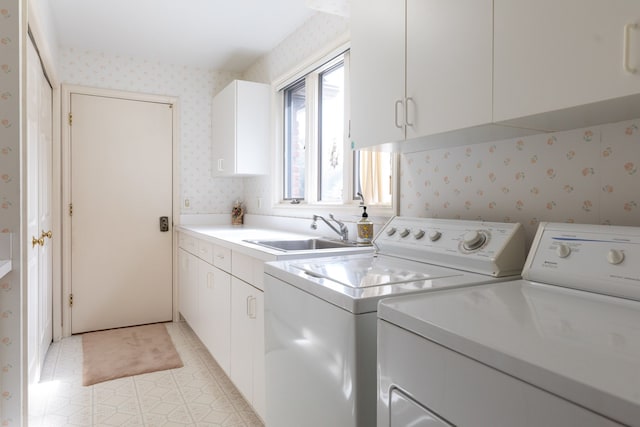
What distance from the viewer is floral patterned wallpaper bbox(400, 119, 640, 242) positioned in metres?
1.16

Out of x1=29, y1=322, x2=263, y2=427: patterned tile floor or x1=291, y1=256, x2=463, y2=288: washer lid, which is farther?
x1=29, y1=322, x2=263, y2=427: patterned tile floor

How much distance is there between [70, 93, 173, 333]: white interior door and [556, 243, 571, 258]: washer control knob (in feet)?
11.1

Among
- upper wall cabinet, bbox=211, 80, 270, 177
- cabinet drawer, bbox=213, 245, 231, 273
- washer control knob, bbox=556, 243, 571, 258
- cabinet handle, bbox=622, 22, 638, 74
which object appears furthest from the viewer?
upper wall cabinet, bbox=211, 80, 270, 177

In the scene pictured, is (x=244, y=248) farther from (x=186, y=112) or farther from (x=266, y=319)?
(x=186, y=112)

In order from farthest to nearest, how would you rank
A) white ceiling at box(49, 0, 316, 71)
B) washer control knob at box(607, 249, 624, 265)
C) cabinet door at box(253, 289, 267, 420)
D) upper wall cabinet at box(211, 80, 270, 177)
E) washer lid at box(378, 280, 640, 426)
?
upper wall cabinet at box(211, 80, 270, 177) < white ceiling at box(49, 0, 316, 71) < cabinet door at box(253, 289, 267, 420) < washer control knob at box(607, 249, 624, 265) < washer lid at box(378, 280, 640, 426)

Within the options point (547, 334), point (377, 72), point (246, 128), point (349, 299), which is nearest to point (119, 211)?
point (246, 128)

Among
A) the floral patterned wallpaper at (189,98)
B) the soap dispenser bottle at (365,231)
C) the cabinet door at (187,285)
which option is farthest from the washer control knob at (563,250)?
the floral patterned wallpaper at (189,98)

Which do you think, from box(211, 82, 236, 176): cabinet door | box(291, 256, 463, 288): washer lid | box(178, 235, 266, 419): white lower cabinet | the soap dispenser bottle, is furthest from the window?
box(178, 235, 266, 419): white lower cabinet

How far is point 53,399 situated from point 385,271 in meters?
2.16

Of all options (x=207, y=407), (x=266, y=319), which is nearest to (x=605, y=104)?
(x=266, y=319)

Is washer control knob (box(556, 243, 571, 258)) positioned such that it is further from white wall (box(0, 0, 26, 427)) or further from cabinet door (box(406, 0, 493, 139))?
white wall (box(0, 0, 26, 427))

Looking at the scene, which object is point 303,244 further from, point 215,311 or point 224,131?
point 224,131

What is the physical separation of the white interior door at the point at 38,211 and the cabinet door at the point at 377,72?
1.60 meters

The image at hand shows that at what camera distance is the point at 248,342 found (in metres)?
2.03
